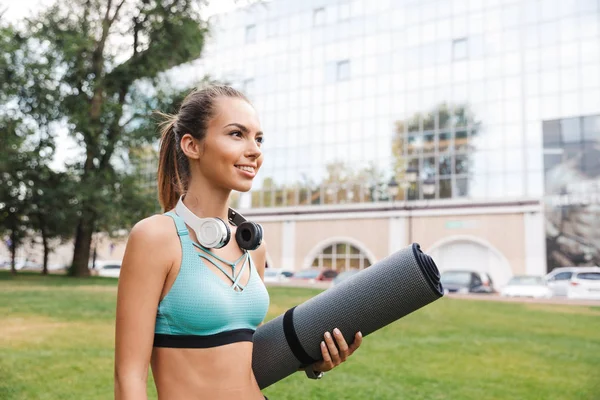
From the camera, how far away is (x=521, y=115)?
1433 inches

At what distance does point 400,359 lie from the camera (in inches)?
332

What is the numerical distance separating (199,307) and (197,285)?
68mm

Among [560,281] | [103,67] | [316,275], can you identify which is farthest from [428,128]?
[103,67]

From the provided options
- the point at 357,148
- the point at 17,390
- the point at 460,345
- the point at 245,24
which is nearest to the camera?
the point at 17,390

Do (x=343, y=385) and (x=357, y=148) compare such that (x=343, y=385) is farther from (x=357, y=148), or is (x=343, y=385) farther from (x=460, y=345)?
(x=357, y=148)

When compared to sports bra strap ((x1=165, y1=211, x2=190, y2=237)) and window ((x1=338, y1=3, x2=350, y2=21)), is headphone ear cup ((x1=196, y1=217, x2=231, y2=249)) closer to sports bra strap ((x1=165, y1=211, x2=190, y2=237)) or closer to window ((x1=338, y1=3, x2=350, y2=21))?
sports bra strap ((x1=165, y1=211, x2=190, y2=237))

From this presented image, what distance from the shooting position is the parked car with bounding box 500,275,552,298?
26.5 metres

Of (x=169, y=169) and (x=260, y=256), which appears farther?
(x=260, y=256)

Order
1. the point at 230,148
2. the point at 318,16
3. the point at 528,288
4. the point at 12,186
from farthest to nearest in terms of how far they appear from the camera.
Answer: the point at 318,16 < the point at 528,288 < the point at 12,186 < the point at 230,148

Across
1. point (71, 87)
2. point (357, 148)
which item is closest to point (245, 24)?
point (357, 148)

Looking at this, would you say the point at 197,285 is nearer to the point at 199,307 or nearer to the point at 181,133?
the point at 199,307

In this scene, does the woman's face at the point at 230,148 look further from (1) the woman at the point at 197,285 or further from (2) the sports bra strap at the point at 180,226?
(2) the sports bra strap at the point at 180,226

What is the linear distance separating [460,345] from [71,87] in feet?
65.8

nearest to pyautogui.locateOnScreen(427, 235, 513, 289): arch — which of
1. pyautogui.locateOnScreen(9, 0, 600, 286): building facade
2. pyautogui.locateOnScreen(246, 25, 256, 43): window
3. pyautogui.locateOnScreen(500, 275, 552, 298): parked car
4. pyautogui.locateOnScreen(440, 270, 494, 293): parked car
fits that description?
pyautogui.locateOnScreen(9, 0, 600, 286): building facade
